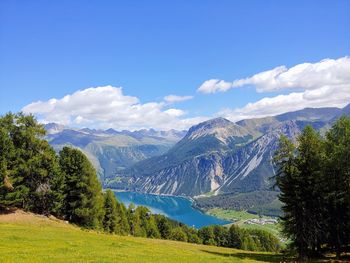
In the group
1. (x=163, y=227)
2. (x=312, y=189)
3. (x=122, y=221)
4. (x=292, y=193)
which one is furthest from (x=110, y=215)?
(x=312, y=189)

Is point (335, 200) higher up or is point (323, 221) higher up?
point (335, 200)

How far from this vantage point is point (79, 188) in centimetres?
7850

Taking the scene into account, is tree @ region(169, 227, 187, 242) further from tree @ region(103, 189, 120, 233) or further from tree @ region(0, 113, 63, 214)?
tree @ region(0, 113, 63, 214)

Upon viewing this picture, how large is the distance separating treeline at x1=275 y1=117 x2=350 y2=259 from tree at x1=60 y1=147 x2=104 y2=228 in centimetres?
4275

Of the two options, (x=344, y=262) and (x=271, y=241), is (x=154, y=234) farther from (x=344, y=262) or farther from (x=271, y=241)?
(x=344, y=262)

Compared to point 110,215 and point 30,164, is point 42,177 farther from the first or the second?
point 110,215

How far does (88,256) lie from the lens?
29969 mm

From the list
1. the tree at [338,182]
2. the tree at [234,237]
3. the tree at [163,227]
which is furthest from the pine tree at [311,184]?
the tree at [234,237]

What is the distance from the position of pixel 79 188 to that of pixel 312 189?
49416 millimetres

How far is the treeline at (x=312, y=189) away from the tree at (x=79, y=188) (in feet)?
140

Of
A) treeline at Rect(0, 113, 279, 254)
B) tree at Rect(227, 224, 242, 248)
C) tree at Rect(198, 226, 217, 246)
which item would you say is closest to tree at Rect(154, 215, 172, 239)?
tree at Rect(198, 226, 217, 246)

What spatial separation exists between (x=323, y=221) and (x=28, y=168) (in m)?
54.2

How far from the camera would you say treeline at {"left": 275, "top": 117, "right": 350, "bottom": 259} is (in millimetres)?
50781

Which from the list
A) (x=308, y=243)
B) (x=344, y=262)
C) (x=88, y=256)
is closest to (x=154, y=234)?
(x=308, y=243)
